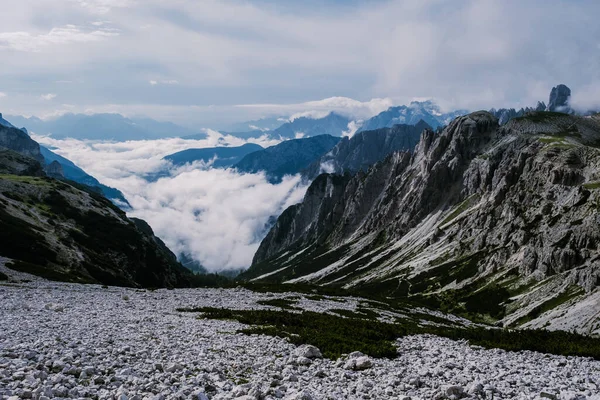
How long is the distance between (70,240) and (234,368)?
120264mm

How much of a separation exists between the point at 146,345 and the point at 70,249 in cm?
10221

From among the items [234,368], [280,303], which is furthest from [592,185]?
[234,368]

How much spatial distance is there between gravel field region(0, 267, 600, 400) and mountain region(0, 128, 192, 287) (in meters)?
54.3

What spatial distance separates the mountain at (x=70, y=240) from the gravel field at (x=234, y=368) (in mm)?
54322

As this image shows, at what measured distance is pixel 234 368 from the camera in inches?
821

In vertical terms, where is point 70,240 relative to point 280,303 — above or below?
above

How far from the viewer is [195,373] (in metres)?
19.1

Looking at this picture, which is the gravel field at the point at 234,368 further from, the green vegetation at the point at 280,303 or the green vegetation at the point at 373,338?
the green vegetation at the point at 280,303

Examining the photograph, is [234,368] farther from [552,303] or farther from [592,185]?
[592,185]

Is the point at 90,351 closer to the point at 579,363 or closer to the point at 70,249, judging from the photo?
the point at 579,363

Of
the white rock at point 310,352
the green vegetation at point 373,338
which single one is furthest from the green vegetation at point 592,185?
the white rock at point 310,352

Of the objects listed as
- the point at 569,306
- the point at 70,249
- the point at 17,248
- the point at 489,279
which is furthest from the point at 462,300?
the point at 17,248

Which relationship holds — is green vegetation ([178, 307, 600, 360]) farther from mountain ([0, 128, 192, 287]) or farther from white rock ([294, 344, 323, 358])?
mountain ([0, 128, 192, 287])

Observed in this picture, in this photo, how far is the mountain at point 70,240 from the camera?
95125 mm
